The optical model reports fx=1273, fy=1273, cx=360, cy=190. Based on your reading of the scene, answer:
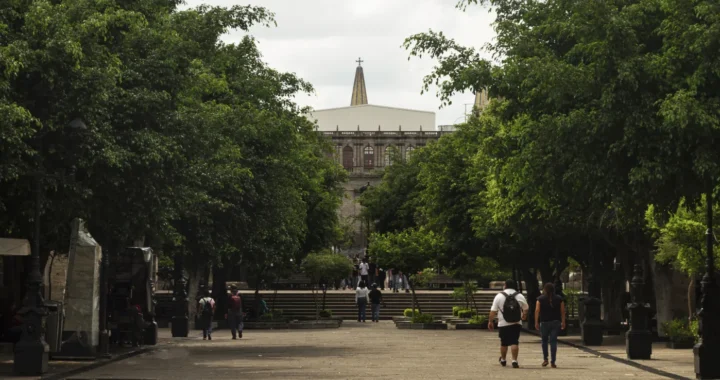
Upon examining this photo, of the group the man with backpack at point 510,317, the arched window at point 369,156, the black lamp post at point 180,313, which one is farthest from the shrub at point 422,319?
the arched window at point 369,156

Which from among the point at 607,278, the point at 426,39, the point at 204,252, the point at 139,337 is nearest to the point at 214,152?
the point at 139,337

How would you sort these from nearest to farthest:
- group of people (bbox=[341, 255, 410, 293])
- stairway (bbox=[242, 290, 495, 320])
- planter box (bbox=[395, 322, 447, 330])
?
1. planter box (bbox=[395, 322, 447, 330])
2. stairway (bbox=[242, 290, 495, 320])
3. group of people (bbox=[341, 255, 410, 293])

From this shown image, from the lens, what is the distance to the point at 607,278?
1590 inches

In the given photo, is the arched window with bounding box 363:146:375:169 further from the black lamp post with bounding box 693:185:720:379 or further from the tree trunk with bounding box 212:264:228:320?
the black lamp post with bounding box 693:185:720:379

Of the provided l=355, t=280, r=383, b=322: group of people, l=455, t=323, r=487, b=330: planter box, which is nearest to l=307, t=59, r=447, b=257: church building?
l=355, t=280, r=383, b=322: group of people

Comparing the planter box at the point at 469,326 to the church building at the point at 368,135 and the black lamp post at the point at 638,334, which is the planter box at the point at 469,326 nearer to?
the black lamp post at the point at 638,334

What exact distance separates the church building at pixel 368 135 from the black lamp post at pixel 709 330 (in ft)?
350

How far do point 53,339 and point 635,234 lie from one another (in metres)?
14.9

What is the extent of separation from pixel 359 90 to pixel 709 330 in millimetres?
165246

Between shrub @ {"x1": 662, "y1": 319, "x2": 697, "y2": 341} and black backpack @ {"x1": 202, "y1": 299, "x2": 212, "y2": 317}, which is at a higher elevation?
black backpack @ {"x1": 202, "y1": 299, "x2": 212, "y2": 317}

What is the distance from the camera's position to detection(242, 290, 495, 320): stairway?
5891cm

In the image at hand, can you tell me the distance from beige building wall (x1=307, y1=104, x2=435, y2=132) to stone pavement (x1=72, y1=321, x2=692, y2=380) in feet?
357

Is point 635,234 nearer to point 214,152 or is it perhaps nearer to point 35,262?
point 214,152

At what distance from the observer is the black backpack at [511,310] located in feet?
76.7
